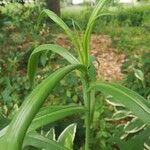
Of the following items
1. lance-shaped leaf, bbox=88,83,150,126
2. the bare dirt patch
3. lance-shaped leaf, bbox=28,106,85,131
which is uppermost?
lance-shaped leaf, bbox=88,83,150,126

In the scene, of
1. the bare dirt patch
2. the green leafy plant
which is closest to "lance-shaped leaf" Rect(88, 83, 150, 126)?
the green leafy plant

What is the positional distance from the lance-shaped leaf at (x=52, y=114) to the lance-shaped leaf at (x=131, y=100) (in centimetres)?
13

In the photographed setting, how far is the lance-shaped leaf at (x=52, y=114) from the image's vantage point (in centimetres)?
120

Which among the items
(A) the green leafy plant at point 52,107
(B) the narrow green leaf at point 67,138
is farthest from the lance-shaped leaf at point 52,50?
(B) the narrow green leaf at point 67,138

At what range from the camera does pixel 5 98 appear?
405 cm

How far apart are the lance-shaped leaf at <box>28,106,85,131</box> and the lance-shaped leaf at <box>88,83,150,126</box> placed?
0.13m

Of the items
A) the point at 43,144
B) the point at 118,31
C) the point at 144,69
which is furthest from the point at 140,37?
the point at 43,144

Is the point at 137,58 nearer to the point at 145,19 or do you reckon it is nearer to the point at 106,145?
the point at 106,145

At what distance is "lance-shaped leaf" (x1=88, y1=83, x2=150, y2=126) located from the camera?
1073mm

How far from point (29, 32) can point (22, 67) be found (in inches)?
30.5

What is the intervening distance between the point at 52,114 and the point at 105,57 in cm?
558

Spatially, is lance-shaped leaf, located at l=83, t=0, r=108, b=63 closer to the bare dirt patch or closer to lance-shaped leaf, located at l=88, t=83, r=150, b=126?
lance-shaped leaf, located at l=88, t=83, r=150, b=126

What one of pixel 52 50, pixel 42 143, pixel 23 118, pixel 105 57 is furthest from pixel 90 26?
pixel 105 57

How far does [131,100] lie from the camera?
1.10 meters
